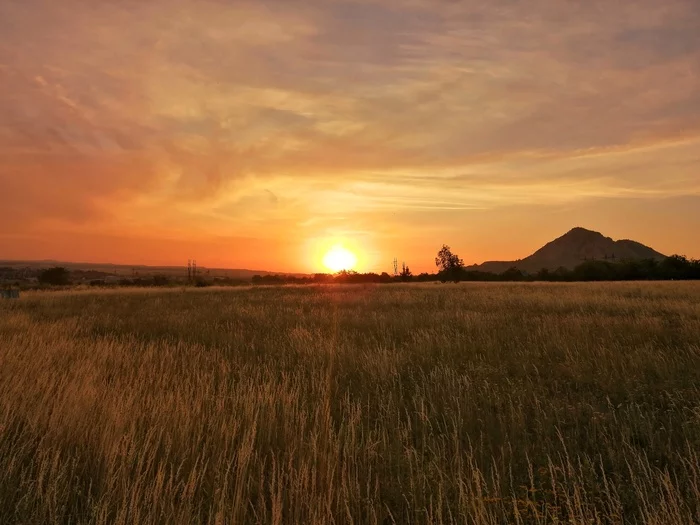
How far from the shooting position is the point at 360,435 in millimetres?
4250

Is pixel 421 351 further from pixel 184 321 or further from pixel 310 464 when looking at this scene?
pixel 184 321

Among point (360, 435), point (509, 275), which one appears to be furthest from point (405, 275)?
point (360, 435)

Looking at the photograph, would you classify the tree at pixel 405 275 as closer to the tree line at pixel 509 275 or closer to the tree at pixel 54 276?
the tree line at pixel 509 275

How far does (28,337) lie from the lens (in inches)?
373

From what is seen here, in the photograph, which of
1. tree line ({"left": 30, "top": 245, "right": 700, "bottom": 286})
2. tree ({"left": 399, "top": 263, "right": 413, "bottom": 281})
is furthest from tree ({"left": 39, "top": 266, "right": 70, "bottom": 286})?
tree ({"left": 399, "top": 263, "right": 413, "bottom": 281})

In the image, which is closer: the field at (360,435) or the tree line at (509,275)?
the field at (360,435)

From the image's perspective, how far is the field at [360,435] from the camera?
9.40 feet

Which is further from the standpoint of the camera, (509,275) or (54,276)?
(509,275)

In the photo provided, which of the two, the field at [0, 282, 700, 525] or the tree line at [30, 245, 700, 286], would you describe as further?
the tree line at [30, 245, 700, 286]

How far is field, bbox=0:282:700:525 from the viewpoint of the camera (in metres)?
2.87

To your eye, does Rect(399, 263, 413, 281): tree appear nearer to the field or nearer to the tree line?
the tree line

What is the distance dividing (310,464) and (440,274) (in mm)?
87366

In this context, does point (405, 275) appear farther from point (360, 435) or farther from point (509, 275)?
point (360, 435)

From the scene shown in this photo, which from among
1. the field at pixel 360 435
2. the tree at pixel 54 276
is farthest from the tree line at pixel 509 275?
the field at pixel 360 435
